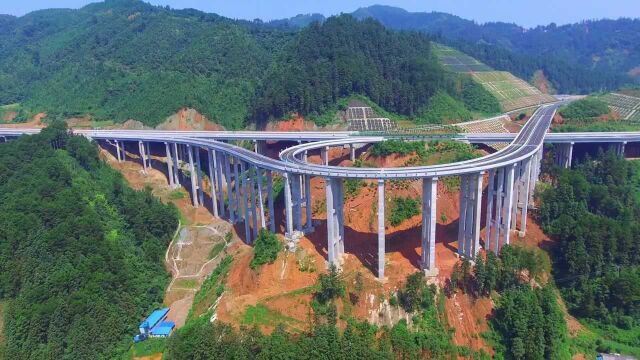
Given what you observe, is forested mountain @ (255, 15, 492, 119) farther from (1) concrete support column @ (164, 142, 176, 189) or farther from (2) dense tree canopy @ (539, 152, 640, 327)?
(2) dense tree canopy @ (539, 152, 640, 327)

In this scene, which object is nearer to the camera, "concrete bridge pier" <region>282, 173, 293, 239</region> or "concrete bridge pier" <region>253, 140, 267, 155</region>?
"concrete bridge pier" <region>282, 173, 293, 239</region>

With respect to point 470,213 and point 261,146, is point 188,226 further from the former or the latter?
point 470,213

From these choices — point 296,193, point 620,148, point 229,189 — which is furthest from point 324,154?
point 620,148

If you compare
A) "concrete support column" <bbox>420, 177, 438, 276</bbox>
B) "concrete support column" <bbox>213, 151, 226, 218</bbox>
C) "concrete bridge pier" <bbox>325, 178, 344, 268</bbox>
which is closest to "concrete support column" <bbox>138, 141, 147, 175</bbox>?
"concrete support column" <bbox>213, 151, 226, 218</bbox>

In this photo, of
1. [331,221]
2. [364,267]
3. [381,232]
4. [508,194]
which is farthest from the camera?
[508,194]

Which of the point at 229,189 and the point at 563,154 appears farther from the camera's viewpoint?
the point at 563,154
